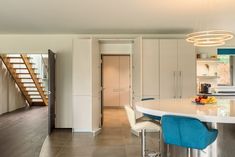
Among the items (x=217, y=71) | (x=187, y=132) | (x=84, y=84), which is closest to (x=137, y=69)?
(x=84, y=84)

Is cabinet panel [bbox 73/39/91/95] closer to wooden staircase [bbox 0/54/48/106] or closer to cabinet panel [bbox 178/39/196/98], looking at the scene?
cabinet panel [bbox 178/39/196/98]

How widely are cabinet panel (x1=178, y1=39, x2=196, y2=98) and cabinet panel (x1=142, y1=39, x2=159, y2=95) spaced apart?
569mm

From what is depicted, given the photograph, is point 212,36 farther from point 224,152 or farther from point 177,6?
point 224,152

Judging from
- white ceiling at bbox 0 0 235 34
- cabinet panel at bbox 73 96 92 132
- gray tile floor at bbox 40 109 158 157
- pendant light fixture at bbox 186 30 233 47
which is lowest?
gray tile floor at bbox 40 109 158 157

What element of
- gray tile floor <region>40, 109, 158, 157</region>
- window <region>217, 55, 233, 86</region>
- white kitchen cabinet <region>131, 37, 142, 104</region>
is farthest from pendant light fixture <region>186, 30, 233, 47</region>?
window <region>217, 55, 233, 86</region>

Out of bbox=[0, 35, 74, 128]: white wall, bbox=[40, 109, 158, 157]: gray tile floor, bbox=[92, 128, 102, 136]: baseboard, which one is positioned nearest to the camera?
bbox=[40, 109, 158, 157]: gray tile floor

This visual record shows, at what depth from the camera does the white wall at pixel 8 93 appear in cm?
875

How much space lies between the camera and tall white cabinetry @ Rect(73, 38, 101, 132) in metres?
5.96

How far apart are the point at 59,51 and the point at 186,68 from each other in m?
3.34

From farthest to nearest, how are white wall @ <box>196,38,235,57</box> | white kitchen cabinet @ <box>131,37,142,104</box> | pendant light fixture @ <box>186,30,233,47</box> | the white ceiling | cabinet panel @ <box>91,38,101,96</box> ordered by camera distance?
1. white wall @ <box>196,38,235,57</box>
2. cabinet panel @ <box>91,38,101,96</box>
3. white kitchen cabinet @ <box>131,37,142,104</box>
4. the white ceiling
5. pendant light fixture @ <box>186,30,233,47</box>

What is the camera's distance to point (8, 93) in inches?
363

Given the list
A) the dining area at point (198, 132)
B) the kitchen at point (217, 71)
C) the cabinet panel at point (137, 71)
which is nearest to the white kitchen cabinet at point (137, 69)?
the cabinet panel at point (137, 71)

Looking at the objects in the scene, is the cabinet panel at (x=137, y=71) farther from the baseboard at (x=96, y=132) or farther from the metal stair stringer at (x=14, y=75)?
A: the metal stair stringer at (x=14, y=75)

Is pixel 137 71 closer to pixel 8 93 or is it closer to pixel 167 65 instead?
pixel 167 65
